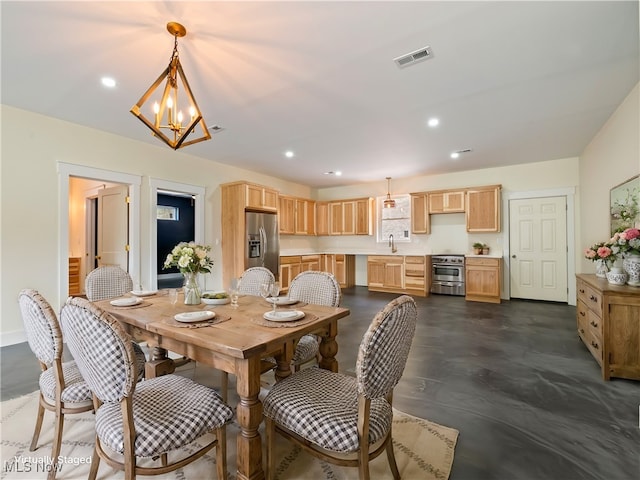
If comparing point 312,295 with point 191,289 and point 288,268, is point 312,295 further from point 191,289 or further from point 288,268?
point 288,268

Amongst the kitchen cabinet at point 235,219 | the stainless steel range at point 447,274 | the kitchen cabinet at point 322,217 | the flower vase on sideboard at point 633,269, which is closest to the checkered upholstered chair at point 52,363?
the kitchen cabinet at point 235,219

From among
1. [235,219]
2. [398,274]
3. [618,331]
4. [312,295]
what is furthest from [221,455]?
[398,274]

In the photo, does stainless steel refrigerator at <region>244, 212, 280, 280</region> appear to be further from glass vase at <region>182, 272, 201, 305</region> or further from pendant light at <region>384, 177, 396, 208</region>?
glass vase at <region>182, 272, 201, 305</region>

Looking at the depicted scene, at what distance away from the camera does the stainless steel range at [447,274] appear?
633 centimetres

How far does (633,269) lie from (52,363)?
4.52 meters

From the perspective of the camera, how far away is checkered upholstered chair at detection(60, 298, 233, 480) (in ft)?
3.88

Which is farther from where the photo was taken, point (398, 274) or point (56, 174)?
point (398, 274)

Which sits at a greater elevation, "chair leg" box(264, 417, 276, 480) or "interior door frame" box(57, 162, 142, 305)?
"interior door frame" box(57, 162, 142, 305)

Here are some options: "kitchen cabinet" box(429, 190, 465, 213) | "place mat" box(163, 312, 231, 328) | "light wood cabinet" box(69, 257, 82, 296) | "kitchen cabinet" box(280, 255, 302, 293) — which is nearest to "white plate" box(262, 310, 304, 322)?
"place mat" box(163, 312, 231, 328)

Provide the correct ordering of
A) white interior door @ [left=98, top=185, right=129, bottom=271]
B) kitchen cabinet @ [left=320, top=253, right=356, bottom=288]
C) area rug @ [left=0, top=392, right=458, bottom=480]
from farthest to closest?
kitchen cabinet @ [left=320, top=253, right=356, bottom=288]
white interior door @ [left=98, top=185, right=129, bottom=271]
area rug @ [left=0, top=392, right=458, bottom=480]

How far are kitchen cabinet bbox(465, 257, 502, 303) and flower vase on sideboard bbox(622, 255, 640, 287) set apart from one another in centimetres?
296

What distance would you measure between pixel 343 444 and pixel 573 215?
6359 millimetres

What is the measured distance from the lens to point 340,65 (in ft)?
8.51

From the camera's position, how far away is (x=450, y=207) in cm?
645
